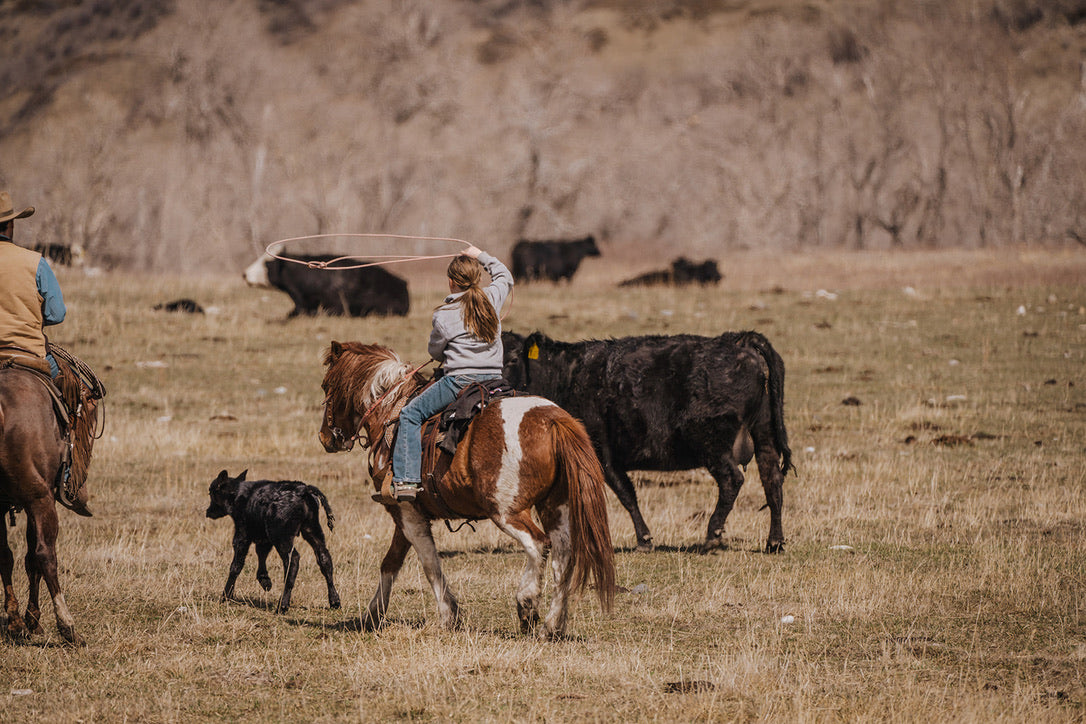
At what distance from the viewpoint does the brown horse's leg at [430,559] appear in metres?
6.72

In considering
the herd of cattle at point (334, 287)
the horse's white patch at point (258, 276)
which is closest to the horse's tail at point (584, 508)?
the herd of cattle at point (334, 287)

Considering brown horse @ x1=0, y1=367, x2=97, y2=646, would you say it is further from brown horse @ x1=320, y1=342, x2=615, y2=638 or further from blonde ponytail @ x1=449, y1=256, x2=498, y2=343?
blonde ponytail @ x1=449, y1=256, x2=498, y2=343

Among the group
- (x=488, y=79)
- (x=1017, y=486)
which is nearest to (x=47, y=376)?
(x=1017, y=486)

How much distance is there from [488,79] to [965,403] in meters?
84.0

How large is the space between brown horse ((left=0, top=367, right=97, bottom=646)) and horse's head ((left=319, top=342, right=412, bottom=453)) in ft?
5.66

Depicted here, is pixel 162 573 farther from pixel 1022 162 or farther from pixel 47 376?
pixel 1022 162

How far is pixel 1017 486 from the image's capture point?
1166 cm

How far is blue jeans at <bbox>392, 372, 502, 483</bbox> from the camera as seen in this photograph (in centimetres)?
661

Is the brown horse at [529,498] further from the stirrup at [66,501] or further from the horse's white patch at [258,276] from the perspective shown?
the horse's white patch at [258,276]

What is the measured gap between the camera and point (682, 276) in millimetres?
34031

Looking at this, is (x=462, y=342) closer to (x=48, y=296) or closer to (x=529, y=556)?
(x=529, y=556)

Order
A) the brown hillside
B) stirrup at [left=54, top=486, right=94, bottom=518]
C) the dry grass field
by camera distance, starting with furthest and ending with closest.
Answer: the brown hillside, stirrup at [left=54, top=486, right=94, bottom=518], the dry grass field

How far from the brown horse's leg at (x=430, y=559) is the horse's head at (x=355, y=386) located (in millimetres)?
609

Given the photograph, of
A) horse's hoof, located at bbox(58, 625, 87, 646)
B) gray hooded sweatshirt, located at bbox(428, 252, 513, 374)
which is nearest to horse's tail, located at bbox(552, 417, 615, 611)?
gray hooded sweatshirt, located at bbox(428, 252, 513, 374)
